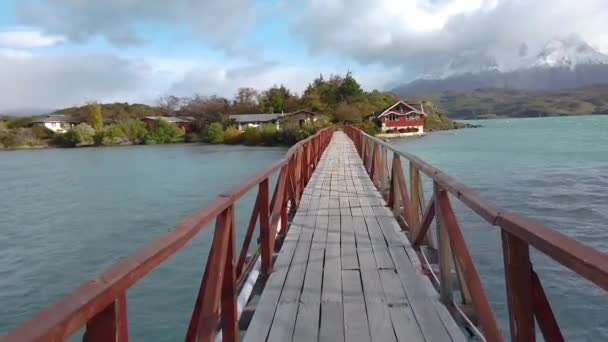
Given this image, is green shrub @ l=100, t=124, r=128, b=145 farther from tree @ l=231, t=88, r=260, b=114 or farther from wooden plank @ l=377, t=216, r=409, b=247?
wooden plank @ l=377, t=216, r=409, b=247

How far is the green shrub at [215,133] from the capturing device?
220ft

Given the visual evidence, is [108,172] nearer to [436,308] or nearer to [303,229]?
[303,229]

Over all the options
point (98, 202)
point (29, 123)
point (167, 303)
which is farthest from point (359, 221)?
point (29, 123)

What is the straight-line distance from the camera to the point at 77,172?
1329 inches

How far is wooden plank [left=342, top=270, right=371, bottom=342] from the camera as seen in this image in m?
2.81

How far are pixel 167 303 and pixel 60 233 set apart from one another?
26.6 feet

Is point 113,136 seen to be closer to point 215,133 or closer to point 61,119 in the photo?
point 215,133

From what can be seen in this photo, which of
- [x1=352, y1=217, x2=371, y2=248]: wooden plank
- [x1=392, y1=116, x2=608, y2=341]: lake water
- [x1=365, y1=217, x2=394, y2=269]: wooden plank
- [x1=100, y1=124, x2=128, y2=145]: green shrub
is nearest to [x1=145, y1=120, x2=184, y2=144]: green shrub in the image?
[x1=100, y1=124, x2=128, y2=145]: green shrub

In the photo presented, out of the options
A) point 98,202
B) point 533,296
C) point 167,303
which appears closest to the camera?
point 533,296

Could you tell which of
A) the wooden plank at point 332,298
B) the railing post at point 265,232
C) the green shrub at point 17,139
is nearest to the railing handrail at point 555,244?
the wooden plank at point 332,298

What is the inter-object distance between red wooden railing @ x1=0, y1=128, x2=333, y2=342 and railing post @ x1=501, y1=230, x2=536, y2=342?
52.1 inches

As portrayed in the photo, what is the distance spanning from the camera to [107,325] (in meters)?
1.35

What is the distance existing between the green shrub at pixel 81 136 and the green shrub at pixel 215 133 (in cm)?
2145

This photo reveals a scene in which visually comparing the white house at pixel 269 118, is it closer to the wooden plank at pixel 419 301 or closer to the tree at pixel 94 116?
the tree at pixel 94 116
